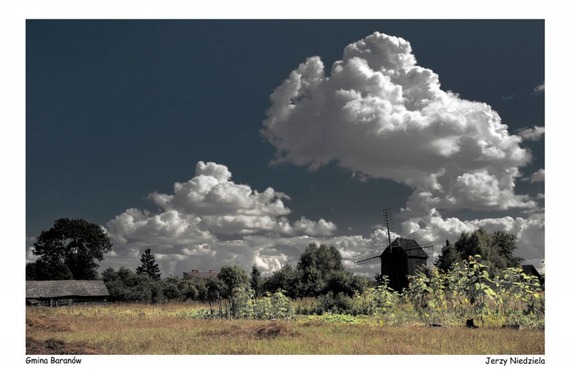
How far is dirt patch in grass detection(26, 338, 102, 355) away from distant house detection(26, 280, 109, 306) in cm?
2723

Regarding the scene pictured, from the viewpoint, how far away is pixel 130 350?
13766mm

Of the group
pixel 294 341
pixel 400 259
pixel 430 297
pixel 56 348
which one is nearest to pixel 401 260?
pixel 400 259

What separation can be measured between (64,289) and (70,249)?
8.63 meters

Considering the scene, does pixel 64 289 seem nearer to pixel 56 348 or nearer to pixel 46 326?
pixel 46 326

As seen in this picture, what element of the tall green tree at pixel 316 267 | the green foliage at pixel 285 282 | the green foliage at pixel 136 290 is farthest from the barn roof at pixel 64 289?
the tall green tree at pixel 316 267

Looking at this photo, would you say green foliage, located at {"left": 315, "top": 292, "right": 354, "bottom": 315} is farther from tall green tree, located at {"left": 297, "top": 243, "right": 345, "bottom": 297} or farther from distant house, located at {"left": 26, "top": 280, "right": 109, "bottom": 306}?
distant house, located at {"left": 26, "top": 280, "right": 109, "bottom": 306}

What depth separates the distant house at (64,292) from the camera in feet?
126

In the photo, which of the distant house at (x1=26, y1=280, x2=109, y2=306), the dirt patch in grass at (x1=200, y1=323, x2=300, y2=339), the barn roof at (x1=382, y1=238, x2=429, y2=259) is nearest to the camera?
the dirt patch in grass at (x1=200, y1=323, x2=300, y2=339)

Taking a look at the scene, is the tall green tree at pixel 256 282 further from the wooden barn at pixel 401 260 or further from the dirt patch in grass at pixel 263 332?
the dirt patch in grass at pixel 263 332

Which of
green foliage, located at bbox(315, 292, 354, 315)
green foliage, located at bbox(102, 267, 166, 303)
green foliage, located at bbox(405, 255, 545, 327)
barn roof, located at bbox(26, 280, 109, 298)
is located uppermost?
green foliage, located at bbox(405, 255, 545, 327)

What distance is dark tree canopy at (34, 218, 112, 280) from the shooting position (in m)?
45.6

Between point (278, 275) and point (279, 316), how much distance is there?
16.6 meters

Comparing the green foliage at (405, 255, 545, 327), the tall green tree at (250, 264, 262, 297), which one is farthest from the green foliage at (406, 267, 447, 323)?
the tall green tree at (250, 264, 262, 297)
